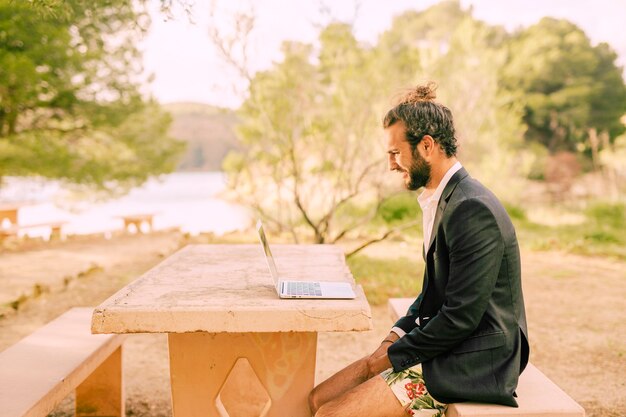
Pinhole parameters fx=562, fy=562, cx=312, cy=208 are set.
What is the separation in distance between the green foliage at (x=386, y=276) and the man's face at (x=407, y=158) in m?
3.91

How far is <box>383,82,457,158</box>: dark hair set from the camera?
209cm

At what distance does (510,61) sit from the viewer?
27281 millimetres

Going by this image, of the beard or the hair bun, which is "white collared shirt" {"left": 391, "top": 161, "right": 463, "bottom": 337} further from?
the hair bun

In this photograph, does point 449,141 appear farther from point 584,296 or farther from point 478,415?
point 584,296

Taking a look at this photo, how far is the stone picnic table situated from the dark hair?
65 cm

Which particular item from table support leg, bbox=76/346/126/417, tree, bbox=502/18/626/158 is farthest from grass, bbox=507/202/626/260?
tree, bbox=502/18/626/158

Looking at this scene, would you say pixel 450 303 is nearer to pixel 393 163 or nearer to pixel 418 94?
pixel 393 163

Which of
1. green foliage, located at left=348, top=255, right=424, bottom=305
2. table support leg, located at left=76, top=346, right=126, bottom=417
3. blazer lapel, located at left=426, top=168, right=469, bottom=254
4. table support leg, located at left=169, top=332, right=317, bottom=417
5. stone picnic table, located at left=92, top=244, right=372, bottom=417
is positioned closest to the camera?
stone picnic table, located at left=92, top=244, right=372, bottom=417

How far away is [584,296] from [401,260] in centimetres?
246

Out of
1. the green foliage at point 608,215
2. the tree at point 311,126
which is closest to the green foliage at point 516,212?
the green foliage at point 608,215

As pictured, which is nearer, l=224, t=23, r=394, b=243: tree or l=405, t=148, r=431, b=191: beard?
l=405, t=148, r=431, b=191: beard

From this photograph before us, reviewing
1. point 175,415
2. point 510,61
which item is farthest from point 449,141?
point 510,61

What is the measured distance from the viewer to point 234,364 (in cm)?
234

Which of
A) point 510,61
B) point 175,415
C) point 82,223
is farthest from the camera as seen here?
point 510,61
